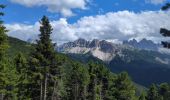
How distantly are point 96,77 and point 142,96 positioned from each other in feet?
87.3

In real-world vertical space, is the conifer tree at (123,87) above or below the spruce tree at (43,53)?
below

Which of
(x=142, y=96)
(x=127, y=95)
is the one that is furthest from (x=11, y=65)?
(x=142, y=96)

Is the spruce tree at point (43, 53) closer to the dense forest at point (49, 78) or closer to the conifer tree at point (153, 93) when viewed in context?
the dense forest at point (49, 78)

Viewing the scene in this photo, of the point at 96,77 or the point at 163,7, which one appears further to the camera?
the point at 96,77

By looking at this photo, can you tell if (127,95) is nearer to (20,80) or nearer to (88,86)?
(88,86)

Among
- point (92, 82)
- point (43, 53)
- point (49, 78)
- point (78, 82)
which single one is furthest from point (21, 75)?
point (78, 82)

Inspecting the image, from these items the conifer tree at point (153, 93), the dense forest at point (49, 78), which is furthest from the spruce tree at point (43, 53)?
the conifer tree at point (153, 93)

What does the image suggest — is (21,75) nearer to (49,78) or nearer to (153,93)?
(49,78)

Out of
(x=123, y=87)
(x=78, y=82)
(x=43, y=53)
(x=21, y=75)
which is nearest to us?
(x=43, y=53)

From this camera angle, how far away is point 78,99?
101312 millimetres

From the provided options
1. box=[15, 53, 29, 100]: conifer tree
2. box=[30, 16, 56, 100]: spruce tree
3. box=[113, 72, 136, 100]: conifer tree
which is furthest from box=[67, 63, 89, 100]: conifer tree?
box=[30, 16, 56, 100]: spruce tree

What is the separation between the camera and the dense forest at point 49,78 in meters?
53.0

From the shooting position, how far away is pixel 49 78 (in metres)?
57.9

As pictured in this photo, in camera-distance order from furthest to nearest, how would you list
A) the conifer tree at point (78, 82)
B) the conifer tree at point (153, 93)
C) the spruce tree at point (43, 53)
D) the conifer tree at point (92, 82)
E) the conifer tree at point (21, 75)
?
the conifer tree at point (153, 93)
the conifer tree at point (78, 82)
the conifer tree at point (92, 82)
the conifer tree at point (21, 75)
the spruce tree at point (43, 53)
